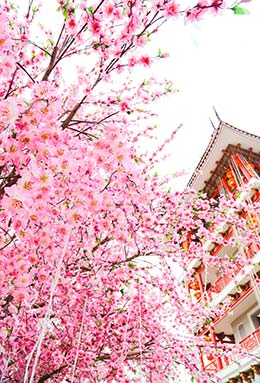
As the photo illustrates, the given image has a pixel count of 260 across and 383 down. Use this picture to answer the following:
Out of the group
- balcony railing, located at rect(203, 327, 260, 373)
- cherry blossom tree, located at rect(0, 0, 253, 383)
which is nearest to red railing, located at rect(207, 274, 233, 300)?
balcony railing, located at rect(203, 327, 260, 373)

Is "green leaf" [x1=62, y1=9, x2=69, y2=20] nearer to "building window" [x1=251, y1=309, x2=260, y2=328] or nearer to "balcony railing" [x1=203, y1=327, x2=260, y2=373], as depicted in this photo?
"balcony railing" [x1=203, y1=327, x2=260, y2=373]

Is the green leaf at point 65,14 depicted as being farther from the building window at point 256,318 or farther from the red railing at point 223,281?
the building window at point 256,318

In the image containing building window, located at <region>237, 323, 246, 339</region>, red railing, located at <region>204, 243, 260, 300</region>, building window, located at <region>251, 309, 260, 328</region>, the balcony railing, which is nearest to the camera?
the balcony railing

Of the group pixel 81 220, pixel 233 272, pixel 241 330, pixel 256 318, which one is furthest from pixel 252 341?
pixel 81 220

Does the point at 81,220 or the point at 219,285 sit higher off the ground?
the point at 219,285

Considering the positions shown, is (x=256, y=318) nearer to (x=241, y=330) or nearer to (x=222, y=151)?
(x=241, y=330)

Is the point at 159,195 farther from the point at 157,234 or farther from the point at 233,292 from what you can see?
the point at 233,292

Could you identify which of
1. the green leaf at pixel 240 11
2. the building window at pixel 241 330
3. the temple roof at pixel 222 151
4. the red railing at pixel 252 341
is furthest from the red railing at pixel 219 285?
the green leaf at pixel 240 11

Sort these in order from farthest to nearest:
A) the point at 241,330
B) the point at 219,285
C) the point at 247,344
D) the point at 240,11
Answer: the point at 219,285, the point at 241,330, the point at 247,344, the point at 240,11

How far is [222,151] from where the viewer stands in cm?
1585

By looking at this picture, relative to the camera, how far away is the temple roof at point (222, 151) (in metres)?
15.1

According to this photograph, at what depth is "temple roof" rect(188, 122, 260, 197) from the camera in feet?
49.5

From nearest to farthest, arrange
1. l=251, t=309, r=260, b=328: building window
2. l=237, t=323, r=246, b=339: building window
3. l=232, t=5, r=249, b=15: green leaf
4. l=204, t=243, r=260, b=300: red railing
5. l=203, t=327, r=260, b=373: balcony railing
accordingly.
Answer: l=232, t=5, r=249, b=15: green leaf
l=203, t=327, r=260, b=373: balcony railing
l=204, t=243, r=260, b=300: red railing
l=251, t=309, r=260, b=328: building window
l=237, t=323, r=246, b=339: building window

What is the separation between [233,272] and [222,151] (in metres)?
6.05
